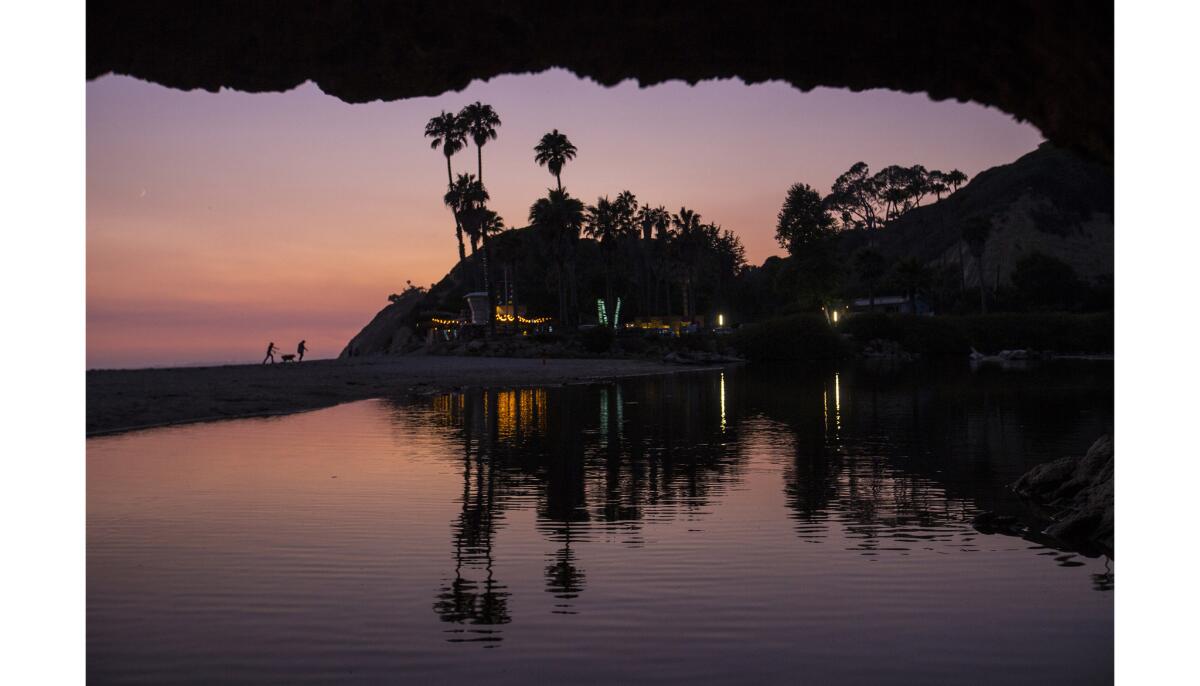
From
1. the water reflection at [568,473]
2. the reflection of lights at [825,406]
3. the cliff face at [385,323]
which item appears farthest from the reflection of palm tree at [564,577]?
the cliff face at [385,323]

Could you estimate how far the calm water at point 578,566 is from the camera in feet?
21.1

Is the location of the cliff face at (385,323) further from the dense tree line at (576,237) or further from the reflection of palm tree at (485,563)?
the reflection of palm tree at (485,563)

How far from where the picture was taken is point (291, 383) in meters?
35.2

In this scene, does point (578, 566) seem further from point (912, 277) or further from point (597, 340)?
point (912, 277)

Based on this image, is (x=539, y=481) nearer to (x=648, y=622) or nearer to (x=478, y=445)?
(x=478, y=445)

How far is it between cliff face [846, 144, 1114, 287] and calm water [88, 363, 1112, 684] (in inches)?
4398

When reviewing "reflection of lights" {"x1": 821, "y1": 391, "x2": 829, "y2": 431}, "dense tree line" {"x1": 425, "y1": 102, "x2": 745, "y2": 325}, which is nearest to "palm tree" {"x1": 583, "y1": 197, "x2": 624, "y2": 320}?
"dense tree line" {"x1": 425, "y1": 102, "x2": 745, "y2": 325}

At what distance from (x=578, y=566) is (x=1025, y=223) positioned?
454 ft

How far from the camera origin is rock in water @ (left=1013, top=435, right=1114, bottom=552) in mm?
10133

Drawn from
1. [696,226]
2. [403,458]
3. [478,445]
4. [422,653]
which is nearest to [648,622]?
[422,653]

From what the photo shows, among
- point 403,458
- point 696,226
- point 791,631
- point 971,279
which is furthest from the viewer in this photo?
point 971,279

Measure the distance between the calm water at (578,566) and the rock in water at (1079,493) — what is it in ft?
2.14

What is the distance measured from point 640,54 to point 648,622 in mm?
4122
